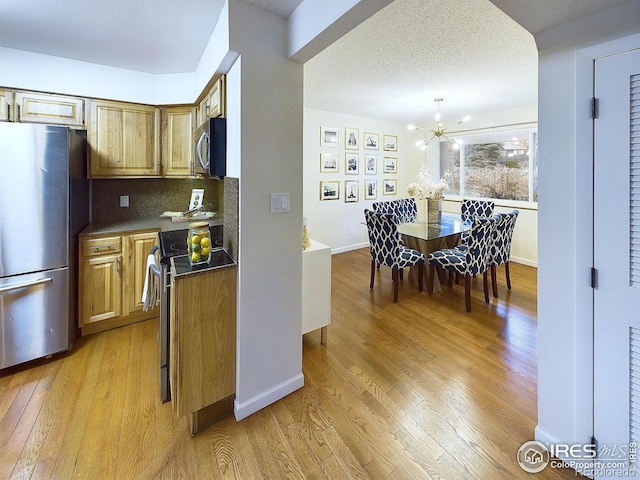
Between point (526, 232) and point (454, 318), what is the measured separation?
2845 millimetres

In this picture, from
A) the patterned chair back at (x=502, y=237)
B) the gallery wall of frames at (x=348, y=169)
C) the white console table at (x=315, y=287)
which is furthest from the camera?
the gallery wall of frames at (x=348, y=169)

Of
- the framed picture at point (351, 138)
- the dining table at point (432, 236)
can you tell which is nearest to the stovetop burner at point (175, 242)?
the dining table at point (432, 236)

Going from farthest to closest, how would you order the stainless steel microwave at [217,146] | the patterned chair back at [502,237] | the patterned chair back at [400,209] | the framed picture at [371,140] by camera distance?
the framed picture at [371,140] < the patterned chair back at [400,209] < the patterned chair back at [502,237] < the stainless steel microwave at [217,146]

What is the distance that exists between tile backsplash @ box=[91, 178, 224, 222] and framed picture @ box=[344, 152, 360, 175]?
8.91 ft

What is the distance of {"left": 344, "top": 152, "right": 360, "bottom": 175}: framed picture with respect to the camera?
553 centimetres

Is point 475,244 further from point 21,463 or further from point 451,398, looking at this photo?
point 21,463

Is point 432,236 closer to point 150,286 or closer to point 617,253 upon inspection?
point 617,253

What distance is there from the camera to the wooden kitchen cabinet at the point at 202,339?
1567 mm

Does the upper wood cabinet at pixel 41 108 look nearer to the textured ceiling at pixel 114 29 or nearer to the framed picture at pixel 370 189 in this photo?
the textured ceiling at pixel 114 29

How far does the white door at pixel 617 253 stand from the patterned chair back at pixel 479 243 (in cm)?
184

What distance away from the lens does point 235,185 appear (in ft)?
5.67

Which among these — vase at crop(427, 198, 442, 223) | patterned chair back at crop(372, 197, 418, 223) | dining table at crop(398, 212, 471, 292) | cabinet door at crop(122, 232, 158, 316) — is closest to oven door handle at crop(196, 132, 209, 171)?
cabinet door at crop(122, 232, 158, 316)

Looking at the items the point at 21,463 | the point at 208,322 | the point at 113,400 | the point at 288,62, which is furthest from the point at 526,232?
the point at 21,463

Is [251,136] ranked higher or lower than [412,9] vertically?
lower
